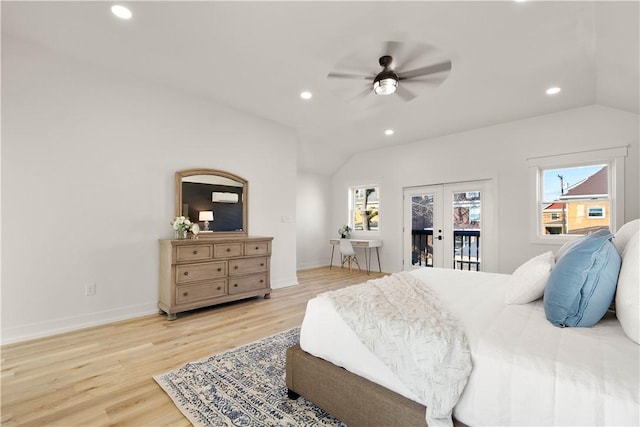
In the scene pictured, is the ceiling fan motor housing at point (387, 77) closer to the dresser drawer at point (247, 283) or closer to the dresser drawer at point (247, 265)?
the dresser drawer at point (247, 265)

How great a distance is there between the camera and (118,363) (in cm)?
225

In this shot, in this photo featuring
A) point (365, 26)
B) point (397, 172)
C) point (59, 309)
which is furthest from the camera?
point (397, 172)

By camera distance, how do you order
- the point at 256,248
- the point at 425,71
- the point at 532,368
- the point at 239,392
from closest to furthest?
1. the point at 532,368
2. the point at 239,392
3. the point at 425,71
4. the point at 256,248

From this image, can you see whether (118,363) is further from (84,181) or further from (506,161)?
(506,161)

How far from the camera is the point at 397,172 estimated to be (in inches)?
241

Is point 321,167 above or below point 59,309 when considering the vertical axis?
above

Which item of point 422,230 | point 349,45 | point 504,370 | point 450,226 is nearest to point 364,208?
point 422,230

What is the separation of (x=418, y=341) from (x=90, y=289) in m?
3.39

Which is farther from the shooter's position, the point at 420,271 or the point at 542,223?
the point at 542,223

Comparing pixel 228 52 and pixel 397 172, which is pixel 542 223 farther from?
pixel 228 52

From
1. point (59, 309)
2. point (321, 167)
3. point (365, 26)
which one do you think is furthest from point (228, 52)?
point (321, 167)

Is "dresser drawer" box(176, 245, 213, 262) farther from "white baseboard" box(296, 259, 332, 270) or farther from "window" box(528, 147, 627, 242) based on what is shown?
"window" box(528, 147, 627, 242)

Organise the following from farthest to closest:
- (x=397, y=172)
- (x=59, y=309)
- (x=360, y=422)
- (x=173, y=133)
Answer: (x=397, y=172), (x=173, y=133), (x=59, y=309), (x=360, y=422)

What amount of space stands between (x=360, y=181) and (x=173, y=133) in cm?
417
